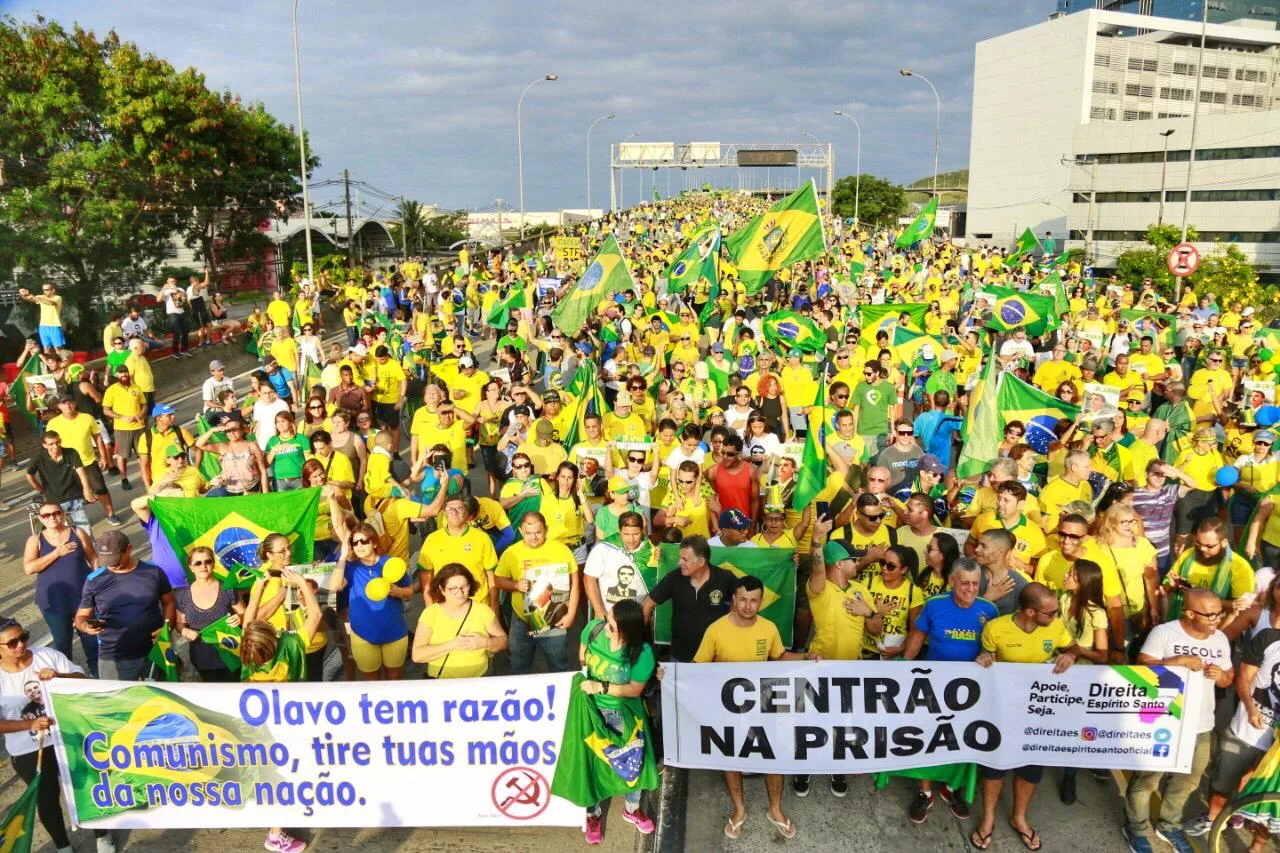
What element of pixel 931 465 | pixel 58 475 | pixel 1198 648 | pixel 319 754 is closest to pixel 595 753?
pixel 319 754

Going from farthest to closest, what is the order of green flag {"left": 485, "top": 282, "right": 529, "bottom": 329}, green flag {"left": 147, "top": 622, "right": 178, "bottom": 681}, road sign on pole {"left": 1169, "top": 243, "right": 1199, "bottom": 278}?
1. road sign on pole {"left": 1169, "top": 243, "right": 1199, "bottom": 278}
2. green flag {"left": 485, "top": 282, "right": 529, "bottom": 329}
3. green flag {"left": 147, "top": 622, "right": 178, "bottom": 681}

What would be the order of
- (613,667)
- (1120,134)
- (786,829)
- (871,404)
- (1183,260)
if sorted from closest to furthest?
1. (613,667)
2. (786,829)
3. (871,404)
4. (1183,260)
5. (1120,134)

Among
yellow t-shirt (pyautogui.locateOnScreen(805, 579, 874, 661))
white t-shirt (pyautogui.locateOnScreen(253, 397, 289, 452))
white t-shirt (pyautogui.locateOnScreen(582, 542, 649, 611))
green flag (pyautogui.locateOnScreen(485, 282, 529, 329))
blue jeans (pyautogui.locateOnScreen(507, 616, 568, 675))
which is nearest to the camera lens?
yellow t-shirt (pyautogui.locateOnScreen(805, 579, 874, 661))

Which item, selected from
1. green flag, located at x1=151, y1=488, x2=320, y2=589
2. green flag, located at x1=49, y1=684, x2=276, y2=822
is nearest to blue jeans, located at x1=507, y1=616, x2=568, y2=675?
green flag, located at x1=49, y1=684, x2=276, y2=822

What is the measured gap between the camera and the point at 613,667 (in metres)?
4.64

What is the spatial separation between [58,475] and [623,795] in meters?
6.59

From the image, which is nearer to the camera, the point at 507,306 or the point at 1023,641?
the point at 1023,641

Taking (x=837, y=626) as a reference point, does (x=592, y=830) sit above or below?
below

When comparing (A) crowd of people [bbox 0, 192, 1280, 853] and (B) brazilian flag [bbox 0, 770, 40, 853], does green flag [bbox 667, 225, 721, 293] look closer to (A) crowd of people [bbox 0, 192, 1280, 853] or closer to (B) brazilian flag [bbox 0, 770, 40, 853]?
(A) crowd of people [bbox 0, 192, 1280, 853]

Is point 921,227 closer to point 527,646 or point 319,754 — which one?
point 527,646

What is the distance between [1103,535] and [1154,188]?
68.9m

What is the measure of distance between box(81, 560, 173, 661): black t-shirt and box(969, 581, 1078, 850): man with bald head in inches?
186

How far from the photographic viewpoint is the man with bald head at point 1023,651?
4.72 metres

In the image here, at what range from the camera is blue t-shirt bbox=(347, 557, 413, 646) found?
5395 mm
